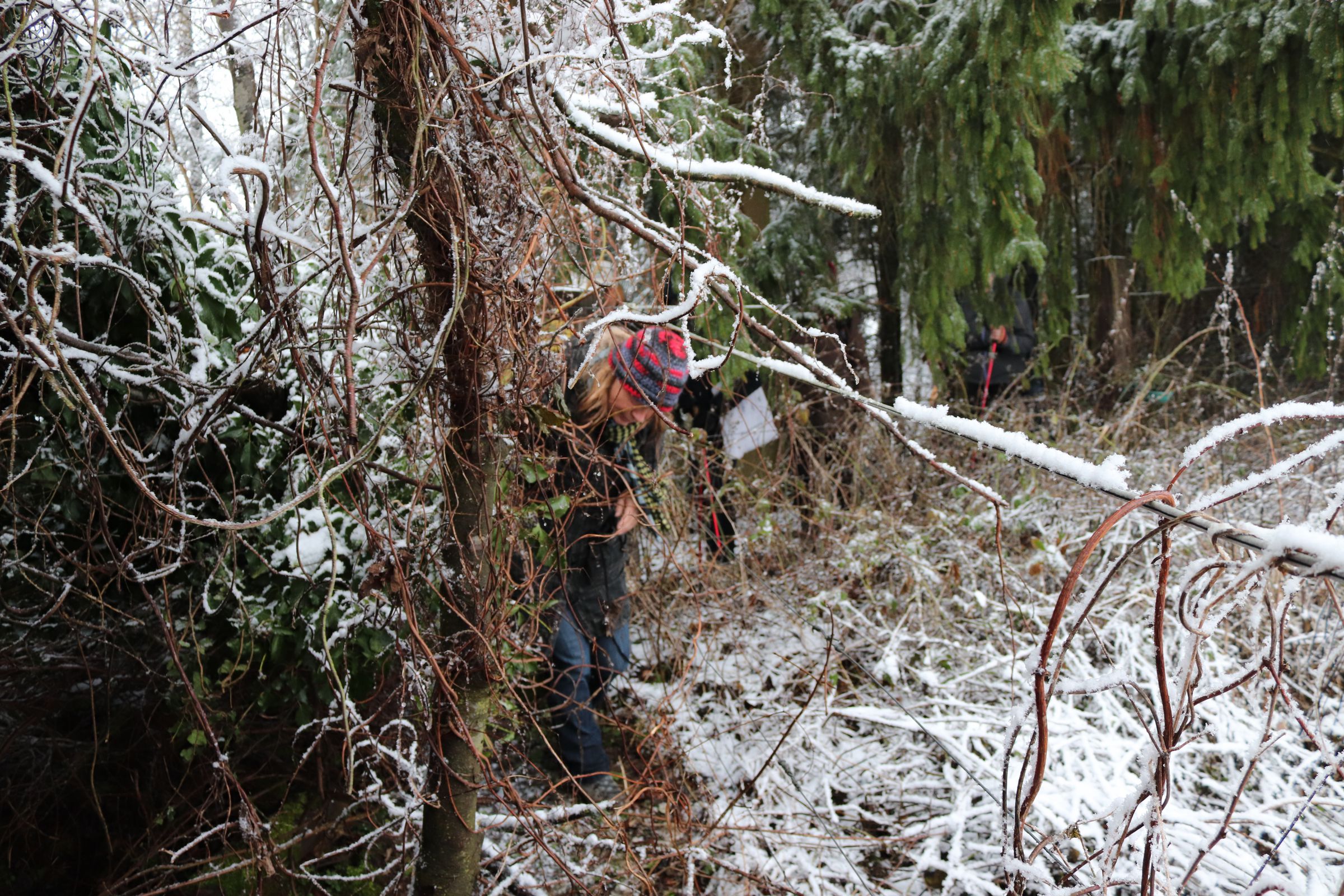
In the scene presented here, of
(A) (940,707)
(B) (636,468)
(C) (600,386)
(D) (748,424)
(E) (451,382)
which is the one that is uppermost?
(E) (451,382)

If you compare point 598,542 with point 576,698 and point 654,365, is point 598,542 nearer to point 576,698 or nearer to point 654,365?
point 576,698

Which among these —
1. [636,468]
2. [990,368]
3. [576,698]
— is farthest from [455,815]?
[990,368]

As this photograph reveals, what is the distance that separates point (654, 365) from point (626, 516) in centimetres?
65

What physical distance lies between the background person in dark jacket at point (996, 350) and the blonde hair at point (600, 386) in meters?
3.54

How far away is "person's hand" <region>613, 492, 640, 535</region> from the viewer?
2.66 metres

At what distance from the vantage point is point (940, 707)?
9.68 ft

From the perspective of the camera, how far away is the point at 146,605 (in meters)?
2.36

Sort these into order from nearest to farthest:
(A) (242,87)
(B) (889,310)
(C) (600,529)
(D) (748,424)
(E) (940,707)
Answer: (A) (242,87)
(C) (600,529)
(E) (940,707)
(D) (748,424)
(B) (889,310)

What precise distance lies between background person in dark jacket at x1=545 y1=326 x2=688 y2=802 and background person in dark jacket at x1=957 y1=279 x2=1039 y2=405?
3.28 meters

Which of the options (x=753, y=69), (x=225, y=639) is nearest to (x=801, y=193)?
(x=225, y=639)

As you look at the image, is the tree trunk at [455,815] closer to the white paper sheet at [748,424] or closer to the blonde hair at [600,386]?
the blonde hair at [600,386]

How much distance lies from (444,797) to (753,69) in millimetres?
4228

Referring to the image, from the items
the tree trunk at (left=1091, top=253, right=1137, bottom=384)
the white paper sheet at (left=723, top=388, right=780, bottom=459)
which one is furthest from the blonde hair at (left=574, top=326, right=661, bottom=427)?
the tree trunk at (left=1091, top=253, right=1137, bottom=384)

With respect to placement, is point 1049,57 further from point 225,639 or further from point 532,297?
point 225,639
